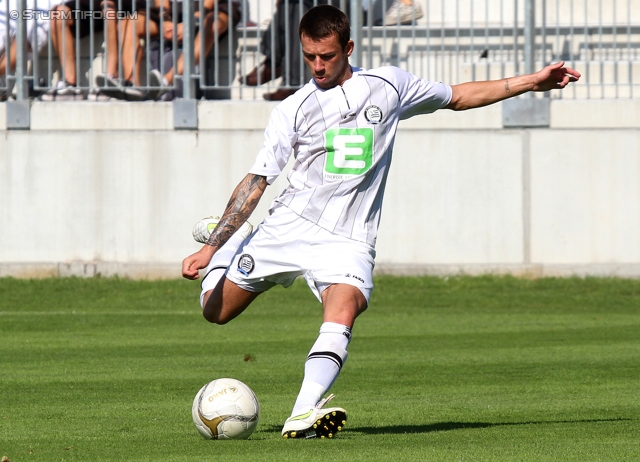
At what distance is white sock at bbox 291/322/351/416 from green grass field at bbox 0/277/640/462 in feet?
0.76

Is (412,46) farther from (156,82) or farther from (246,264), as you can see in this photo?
(246,264)

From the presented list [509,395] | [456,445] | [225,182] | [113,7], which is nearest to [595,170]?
[225,182]

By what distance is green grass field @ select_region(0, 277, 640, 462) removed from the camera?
5.69 meters

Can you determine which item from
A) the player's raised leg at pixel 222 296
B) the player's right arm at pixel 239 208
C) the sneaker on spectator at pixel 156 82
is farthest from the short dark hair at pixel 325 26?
the sneaker on spectator at pixel 156 82

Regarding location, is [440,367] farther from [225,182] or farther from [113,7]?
[113,7]

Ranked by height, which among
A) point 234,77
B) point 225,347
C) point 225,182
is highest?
point 234,77

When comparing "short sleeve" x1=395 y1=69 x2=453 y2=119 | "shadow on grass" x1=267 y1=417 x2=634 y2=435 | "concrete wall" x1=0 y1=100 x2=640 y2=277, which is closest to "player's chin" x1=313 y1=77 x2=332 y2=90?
"short sleeve" x1=395 y1=69 x2=453 y2=119

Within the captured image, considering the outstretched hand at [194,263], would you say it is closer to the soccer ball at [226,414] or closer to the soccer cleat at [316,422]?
the soccer ball at [226,414]

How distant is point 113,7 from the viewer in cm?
1574

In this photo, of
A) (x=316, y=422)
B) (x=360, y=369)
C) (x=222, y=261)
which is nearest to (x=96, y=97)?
(x=360, y=369)

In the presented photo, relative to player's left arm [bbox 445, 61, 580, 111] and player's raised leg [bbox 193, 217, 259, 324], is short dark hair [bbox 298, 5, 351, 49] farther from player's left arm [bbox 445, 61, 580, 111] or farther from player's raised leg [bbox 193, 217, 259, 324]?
player's raised leg [bbox 193, 217, 259, 324]

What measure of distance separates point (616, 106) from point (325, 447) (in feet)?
34.9

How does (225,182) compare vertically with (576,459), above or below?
above

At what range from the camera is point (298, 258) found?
6398mm
